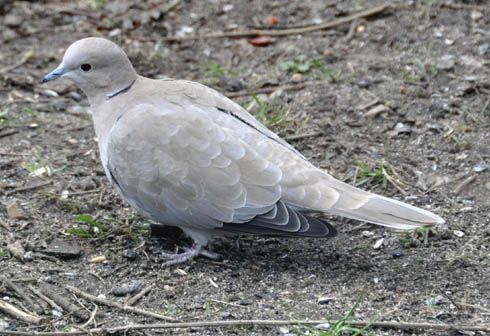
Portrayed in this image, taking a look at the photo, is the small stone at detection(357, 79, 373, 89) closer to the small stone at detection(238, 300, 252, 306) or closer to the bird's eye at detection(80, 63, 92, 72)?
the bird's eye at detection(80, 63, 92, 72)

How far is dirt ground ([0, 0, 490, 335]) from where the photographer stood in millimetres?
3504

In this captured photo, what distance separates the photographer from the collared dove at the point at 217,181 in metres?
3.65

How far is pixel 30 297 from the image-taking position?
3.48 metres

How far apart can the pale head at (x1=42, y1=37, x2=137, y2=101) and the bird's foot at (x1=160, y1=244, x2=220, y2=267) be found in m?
1.01

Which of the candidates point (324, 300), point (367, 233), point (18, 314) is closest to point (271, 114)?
point (367, 233)

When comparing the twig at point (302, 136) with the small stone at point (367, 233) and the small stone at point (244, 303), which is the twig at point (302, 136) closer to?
the small stone at point (367, 233)

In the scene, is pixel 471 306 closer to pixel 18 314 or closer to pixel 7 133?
pixel 18 314

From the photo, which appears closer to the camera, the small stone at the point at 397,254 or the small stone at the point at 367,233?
the small stone at the point at 397,254

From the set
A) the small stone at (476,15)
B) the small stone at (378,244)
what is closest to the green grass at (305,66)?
the small stone at (476,15)

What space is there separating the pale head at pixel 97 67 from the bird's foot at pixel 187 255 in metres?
1.01

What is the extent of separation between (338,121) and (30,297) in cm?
255

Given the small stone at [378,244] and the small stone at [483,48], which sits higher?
the small stone at [483,48]

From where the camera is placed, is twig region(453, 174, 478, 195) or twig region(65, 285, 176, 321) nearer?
twig region(65, 285, 176, 321)

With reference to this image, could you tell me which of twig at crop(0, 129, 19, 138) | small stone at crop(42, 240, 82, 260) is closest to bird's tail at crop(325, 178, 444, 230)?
small stone at crop(42, 240, 82, 260)
